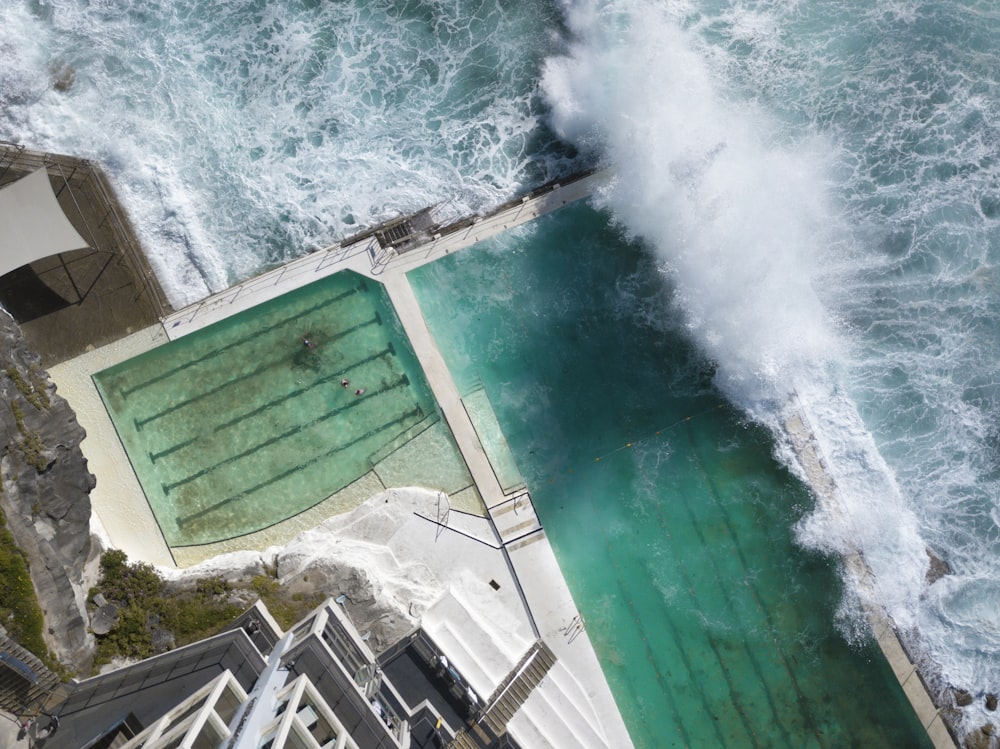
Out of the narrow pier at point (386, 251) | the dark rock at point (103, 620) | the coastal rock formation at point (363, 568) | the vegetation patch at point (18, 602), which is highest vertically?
the narrow pier at point (386, 251)

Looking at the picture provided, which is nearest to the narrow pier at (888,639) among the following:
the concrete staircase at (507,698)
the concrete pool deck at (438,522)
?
the concrete pool deck at (438,522)

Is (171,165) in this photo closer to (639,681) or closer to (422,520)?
(422,520)

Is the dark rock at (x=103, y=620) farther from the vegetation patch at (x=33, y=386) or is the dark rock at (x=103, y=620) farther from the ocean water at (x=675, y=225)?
the ocean water at (x=675, y=225)

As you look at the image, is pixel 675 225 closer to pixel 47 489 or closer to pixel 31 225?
pixel 31 225

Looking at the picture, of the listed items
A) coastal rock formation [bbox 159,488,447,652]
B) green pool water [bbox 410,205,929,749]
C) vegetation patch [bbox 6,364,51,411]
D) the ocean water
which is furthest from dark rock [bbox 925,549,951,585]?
vegetation patch [bbox 6,364,51,411]

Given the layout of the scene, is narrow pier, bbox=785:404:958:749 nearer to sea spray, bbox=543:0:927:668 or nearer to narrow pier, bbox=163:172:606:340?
sea spray, bbox=543:0:927:668

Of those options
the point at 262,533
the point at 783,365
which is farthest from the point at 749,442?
the point at 262,533

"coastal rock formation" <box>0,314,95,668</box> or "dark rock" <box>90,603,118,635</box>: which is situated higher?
"coastal rock formation" <box>0,314,95,668</box>
